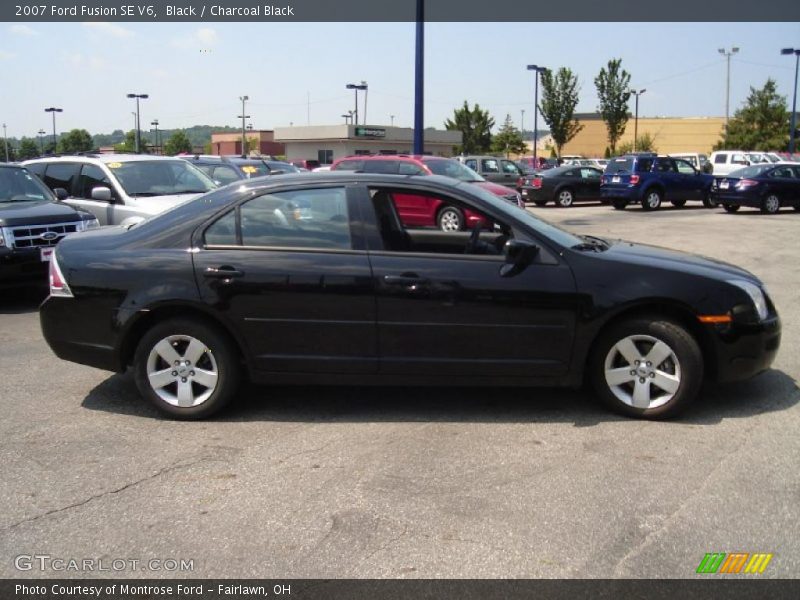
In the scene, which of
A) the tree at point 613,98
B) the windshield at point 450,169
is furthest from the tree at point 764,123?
the windshield at point 450,169

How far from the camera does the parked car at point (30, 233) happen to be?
28.1 ft

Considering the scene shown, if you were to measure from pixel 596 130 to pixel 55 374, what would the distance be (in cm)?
10562

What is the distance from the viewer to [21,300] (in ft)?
31.5

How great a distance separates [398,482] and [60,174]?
9539 millimetres

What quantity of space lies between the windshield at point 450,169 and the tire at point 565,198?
31.7ft

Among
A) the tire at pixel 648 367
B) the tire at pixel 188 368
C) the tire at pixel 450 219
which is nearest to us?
the tire at pixel 648 367

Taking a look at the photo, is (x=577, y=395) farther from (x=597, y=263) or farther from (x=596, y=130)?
(x=596, y=130)

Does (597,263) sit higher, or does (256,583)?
(597,263)

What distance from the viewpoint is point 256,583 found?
10.3ft

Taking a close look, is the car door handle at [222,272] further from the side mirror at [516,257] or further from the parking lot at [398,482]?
the side mirror at [516,257]

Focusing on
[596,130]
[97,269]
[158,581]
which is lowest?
[158,581]

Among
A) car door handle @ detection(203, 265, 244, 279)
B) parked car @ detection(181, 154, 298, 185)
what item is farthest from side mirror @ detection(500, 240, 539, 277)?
parked car @ detection(181, 154, 298, 185)

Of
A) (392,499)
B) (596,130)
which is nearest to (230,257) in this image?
(392,499)

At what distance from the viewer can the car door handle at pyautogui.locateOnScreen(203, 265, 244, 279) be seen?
16.2 feet
